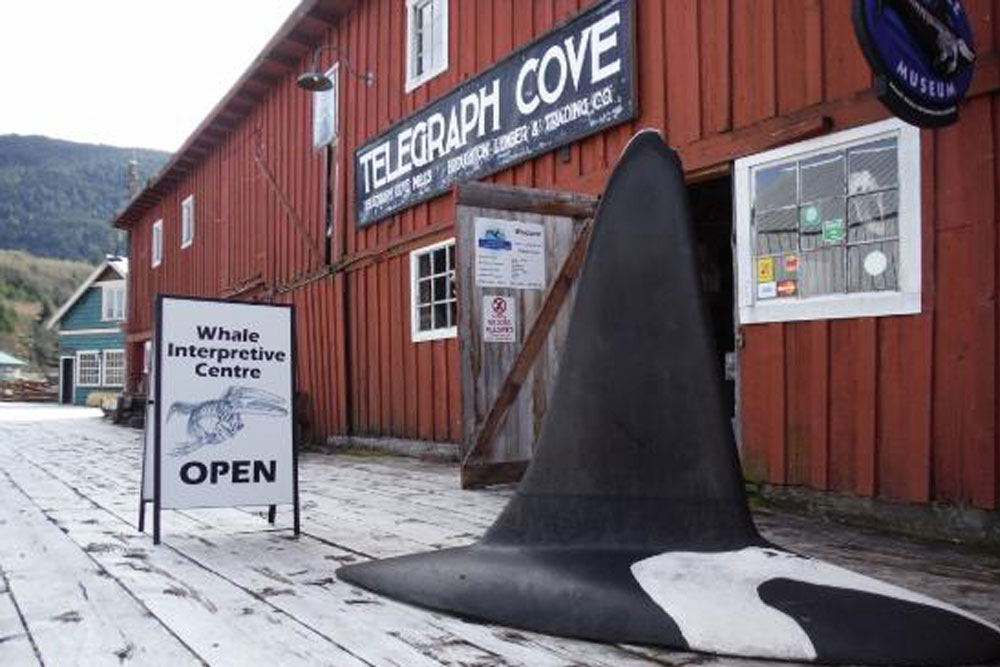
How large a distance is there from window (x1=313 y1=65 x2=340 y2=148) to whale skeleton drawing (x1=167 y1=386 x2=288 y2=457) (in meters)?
7.54

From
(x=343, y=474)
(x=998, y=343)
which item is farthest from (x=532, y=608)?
(x=343, y=474)

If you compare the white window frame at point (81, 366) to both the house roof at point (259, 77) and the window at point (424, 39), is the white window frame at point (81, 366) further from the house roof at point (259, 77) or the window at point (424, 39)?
the window at point (424, 39)

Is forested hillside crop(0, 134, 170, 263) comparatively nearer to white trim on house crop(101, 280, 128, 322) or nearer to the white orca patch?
white trim on house crop(101, 280, 128, 322)

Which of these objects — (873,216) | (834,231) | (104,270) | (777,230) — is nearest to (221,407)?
(777,230)

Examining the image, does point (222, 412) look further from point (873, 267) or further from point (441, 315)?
point (441, 315)

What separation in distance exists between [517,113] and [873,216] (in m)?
3.80

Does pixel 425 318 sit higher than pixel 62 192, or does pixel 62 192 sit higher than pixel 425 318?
pixel 62 192

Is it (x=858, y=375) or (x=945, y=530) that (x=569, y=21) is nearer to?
(x=858, y=375)

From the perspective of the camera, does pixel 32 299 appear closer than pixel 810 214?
No

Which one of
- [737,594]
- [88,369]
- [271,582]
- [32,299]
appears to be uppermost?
[32,299]

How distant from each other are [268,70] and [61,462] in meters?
6.88

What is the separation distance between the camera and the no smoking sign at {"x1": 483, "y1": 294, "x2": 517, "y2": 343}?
258 inches

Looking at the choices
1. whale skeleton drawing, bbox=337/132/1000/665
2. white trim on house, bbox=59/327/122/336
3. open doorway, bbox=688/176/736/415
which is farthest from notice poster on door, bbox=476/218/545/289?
white trim on house, bbox=59/327/122/336

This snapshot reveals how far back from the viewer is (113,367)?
36094 millimetres
